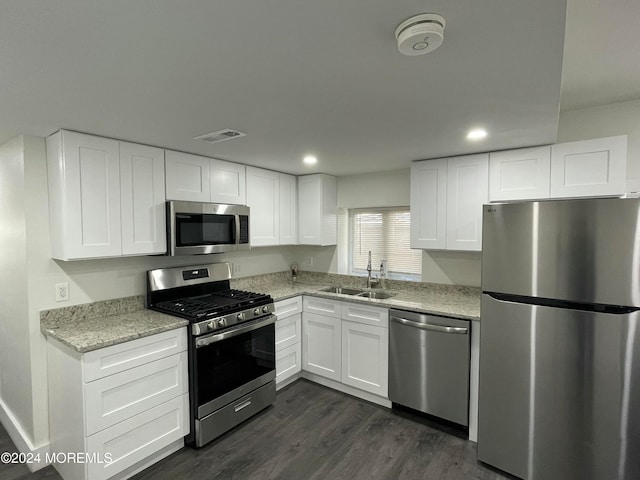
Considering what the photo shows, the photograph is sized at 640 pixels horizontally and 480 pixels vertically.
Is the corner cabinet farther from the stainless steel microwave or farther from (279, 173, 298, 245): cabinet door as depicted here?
(279, 173, 298, 245): cabinet door

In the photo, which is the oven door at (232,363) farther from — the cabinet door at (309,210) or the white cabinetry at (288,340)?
the cabinet door at (309,210)

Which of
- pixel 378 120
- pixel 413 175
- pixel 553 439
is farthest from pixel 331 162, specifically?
pixel 553 439

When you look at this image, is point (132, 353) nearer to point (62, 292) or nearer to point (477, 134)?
point (62, 292)

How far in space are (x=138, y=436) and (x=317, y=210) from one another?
257 cm

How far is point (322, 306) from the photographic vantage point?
10.9ft

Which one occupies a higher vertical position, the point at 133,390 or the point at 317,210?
the point at 317,210

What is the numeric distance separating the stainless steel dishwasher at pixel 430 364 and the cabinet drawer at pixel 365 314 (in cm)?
8

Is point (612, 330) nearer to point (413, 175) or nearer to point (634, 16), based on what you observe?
point (634, 16)

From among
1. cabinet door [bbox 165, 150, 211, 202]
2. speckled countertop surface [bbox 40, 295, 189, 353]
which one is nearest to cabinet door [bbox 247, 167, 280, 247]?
cabinet door [bbox 165, 150, 211, 202]

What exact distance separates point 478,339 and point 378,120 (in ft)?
5.70

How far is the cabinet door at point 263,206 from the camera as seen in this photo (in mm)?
3352

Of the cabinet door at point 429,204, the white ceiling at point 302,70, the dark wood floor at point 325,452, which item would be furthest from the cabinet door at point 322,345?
the white ceiling at point 302,70

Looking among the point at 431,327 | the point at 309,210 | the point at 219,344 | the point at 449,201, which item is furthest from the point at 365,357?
the point at 309,210

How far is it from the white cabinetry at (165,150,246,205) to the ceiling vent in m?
0.46
